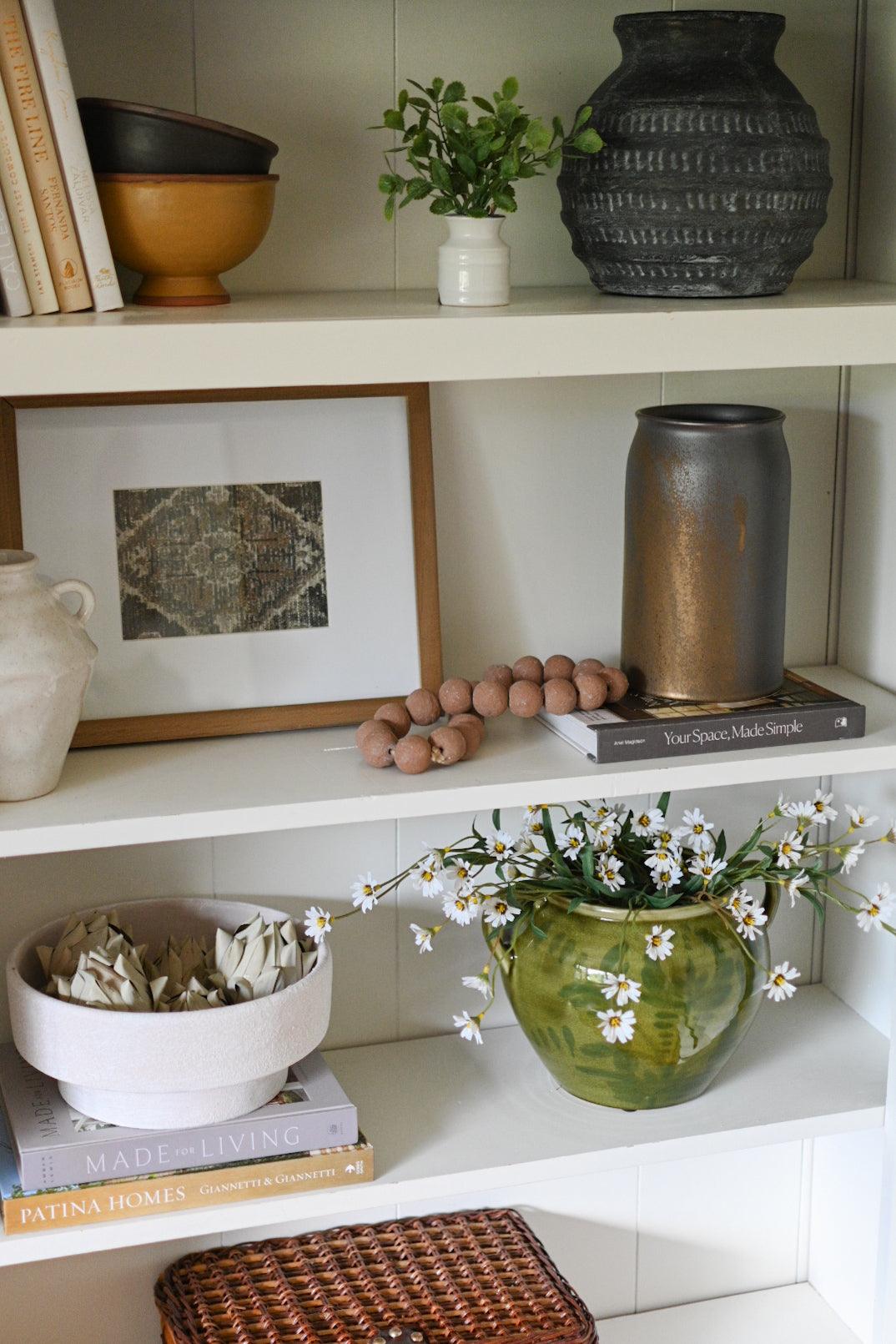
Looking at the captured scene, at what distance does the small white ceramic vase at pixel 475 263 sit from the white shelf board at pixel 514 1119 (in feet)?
2.24

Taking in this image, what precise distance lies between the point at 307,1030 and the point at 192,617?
13.5 inches

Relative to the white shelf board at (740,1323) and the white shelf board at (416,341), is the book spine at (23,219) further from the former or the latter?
the white shelf board at (740,1323)

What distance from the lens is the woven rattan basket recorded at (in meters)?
1.28

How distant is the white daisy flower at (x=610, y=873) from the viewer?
4.03ft

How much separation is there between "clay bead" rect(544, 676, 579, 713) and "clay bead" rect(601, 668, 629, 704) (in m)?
0.03

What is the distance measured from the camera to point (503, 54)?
1219 mm

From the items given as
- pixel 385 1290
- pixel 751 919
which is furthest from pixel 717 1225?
pixel 751 919

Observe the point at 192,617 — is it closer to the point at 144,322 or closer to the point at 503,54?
the point at 144,322

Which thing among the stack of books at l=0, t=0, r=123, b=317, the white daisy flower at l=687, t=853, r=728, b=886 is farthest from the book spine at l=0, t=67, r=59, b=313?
the white daisy flower at l=687, t=853, r=728, b=886

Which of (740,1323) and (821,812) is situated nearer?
(821,812)

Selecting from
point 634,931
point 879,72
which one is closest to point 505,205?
point 879,72

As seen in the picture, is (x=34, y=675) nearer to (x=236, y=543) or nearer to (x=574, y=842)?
(x=236, y=543)

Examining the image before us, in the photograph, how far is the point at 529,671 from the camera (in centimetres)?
124

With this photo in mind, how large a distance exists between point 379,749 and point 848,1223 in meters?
0.78
